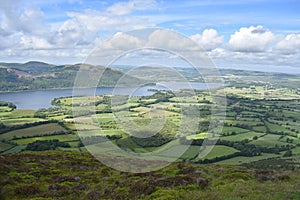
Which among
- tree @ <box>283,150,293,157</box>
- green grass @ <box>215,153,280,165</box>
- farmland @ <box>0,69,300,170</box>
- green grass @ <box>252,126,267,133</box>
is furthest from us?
green grass @ <box>252,126,267,133</box>

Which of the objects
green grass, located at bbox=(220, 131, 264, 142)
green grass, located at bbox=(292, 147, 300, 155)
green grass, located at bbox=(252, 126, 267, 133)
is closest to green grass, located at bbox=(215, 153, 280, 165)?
green grass, located at bbox=(292, 147, 300, 155)

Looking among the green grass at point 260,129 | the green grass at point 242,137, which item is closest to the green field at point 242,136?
the green grass at point 242,137

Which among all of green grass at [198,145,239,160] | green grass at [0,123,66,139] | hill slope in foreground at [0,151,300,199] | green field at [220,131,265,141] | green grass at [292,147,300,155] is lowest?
green grass at [292,147,300,155]

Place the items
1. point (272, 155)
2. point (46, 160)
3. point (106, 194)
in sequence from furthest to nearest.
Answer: point (272, 155)
point (46, 160)
point (106, 194)

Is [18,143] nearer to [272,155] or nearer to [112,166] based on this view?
[112,166]

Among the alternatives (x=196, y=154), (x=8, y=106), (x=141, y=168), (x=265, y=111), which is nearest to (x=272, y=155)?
(x=196, y=154)

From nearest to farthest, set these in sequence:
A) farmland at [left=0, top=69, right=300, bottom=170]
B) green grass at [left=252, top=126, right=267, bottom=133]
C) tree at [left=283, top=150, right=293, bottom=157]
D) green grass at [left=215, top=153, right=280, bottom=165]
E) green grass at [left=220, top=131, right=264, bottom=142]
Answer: farmland at [left=0, top=69, right=300, bottom=170], green grass at [left=215, top=153, right=280, bottom=165], tree at [left=283, top=150, right=293, bottom=157], green grass at [left=220, top=131, right=264, bottom=142], green grass at [left=252, top=126, right=267, bottom=133]

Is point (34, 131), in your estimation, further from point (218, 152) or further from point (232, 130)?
point (232, 130)

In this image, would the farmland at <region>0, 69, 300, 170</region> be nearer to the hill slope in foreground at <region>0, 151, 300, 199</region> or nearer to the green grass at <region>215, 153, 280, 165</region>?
the green grass at <region>215, 153, 280, 165</region>
